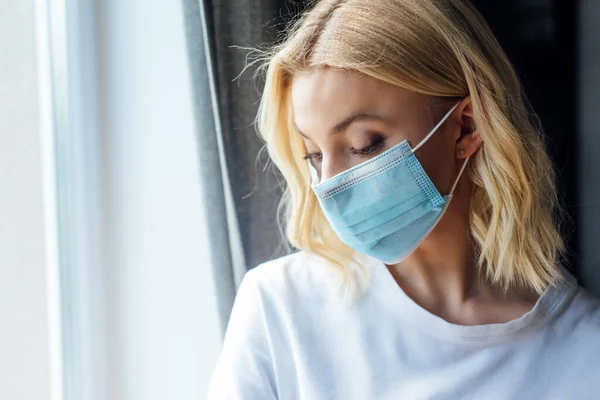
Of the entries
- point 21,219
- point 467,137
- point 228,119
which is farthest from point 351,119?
point 21,219

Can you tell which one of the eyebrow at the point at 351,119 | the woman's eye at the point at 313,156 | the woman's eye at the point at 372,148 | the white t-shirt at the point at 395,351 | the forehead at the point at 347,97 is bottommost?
the white t-shirt at the point at 395,351

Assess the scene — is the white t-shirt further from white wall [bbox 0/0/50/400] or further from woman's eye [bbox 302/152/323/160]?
white wall [bbox 0/0/50/400]

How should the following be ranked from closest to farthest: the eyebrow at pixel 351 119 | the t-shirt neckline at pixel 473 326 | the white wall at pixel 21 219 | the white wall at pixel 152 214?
the eyebrow at pixel 351 119 < the t-shirt neckline at pixel 473 326 < the white wall at pixel 21 219 < the white wall at pixel 152 214

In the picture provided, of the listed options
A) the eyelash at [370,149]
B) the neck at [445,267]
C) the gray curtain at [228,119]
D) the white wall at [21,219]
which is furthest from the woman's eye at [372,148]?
the white wall at [21,219]

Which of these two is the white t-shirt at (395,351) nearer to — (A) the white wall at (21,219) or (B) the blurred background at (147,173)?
(B) the blurred background at (147,173)

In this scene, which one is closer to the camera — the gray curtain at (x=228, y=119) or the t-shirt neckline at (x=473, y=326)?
the t-shirt neckline at (x=473, y=326)

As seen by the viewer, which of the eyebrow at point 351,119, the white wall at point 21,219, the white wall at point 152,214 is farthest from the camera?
the white wall at point 152,214

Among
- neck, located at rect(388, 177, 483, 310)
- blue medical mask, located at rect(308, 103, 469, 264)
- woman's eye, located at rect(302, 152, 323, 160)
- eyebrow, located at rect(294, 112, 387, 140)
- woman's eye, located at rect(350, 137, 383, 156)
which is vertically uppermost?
eyebrow, located at rect(294, 112, 387, 140)

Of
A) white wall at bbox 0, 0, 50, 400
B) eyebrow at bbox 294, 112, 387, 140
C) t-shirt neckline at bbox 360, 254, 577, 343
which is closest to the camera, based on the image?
eyebrow at bbox 294, 112, 387, 140

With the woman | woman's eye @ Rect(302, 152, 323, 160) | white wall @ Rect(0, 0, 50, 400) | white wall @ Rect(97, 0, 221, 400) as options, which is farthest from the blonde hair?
white wall @ Rect(0, 0, 50, 400)

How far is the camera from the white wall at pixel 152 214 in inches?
57.2

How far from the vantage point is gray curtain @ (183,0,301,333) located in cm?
134

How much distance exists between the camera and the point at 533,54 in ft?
4.77

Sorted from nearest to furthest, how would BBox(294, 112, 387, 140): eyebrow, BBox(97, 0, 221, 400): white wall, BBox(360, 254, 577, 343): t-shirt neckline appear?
BBox(294, 112, 387, 140): eyebrow
BBox(360, 254, 577, 343): t-shirt neckline
BBox(97, 0, 221, 400): white wall
